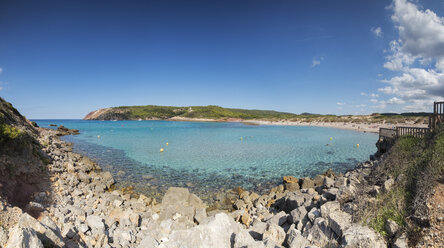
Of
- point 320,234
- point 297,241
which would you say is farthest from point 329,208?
point 297,241

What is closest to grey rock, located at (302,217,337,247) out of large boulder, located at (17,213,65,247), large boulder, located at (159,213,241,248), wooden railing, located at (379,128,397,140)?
large boulder, located at (159,213,241,248)

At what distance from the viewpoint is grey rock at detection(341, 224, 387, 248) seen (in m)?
4.78

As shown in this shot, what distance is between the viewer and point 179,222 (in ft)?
25.8

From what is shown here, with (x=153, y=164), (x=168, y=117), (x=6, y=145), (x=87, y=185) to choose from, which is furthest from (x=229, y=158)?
(x=168, y=117)

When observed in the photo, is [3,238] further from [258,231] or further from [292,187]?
[292,187]

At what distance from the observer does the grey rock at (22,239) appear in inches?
133

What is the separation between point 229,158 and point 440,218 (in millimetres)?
17774

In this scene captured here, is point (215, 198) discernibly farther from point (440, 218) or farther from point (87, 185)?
point (440, 218)

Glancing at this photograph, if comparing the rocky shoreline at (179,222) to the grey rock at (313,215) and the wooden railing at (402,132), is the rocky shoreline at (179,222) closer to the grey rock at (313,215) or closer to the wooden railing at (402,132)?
the grey rock at (313,215)

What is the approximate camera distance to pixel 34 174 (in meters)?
10.5

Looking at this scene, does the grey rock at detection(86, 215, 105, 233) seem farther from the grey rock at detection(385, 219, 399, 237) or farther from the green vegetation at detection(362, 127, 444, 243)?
the grey rock at detection(385, 219, 399, 237)

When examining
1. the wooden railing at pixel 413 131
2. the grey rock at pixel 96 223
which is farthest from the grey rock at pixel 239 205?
the wooden railing at pixel 413 131

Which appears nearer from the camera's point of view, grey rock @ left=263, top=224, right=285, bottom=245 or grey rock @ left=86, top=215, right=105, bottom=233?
grey rock @ left=263, top=224, right=285, bottom=245

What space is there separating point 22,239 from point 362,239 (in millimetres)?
6817
